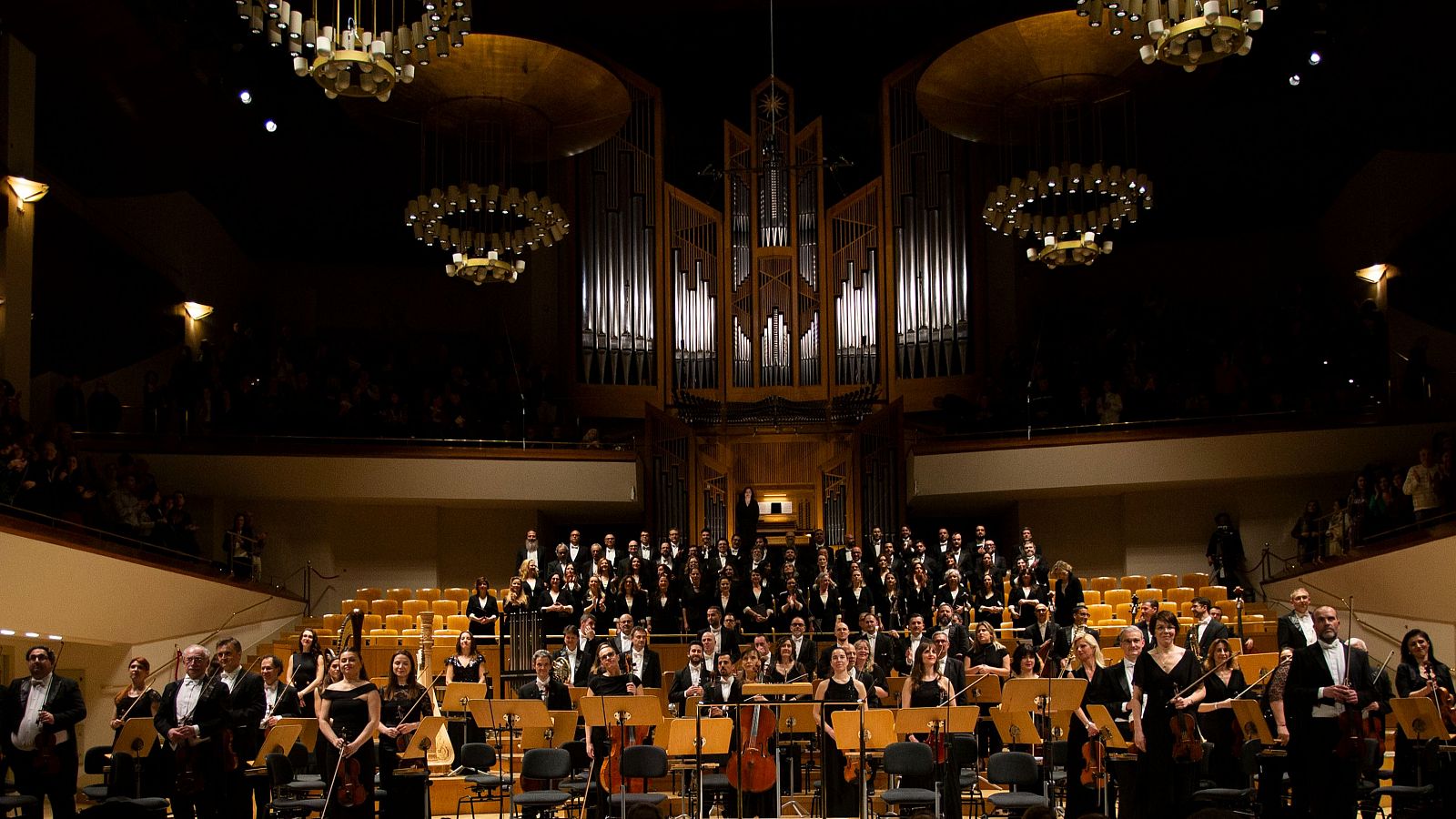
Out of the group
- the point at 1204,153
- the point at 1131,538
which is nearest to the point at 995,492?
the point at 1131,538

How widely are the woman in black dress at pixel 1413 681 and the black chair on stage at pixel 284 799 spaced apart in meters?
5.73

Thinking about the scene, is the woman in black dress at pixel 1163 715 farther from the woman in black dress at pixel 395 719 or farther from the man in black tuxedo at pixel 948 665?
the woman in black dress at pixel 395 719

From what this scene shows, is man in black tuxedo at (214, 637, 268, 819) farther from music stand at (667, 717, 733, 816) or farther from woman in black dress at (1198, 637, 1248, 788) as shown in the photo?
woman in black dress at (1198, 637, 1248, 788)

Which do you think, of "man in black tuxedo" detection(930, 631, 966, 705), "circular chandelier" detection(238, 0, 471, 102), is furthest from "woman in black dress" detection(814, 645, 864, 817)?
"circular chandelier" detection(238, 0, 471, 102)

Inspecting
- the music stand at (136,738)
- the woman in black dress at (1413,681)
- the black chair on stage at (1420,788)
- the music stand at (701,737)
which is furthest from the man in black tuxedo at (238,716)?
the woman in black dress at (1413,681)

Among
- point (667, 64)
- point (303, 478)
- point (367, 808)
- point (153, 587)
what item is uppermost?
point (667, 64)

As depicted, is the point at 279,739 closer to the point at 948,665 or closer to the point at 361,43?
the point at 361,43

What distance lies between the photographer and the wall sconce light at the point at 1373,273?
15.5 metres

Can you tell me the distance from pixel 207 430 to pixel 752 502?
5632mm

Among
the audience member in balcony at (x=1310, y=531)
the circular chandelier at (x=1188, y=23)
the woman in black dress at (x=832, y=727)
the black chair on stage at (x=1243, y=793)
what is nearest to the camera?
the black chair on stage at (x=1243, y=793)

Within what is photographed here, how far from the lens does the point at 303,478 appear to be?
15.0 m

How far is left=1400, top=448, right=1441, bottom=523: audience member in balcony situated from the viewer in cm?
1123

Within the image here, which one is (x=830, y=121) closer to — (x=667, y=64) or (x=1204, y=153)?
(x=667, y=64)

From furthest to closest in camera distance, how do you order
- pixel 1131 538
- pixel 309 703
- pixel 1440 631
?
1. pixel 1131 538
2. pixel 1440 631
3. pixel 309 703
